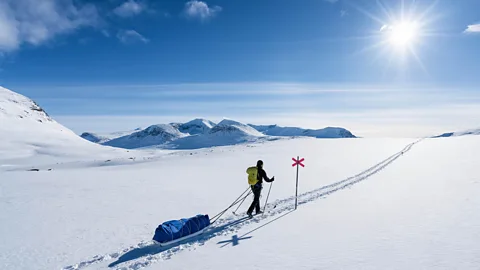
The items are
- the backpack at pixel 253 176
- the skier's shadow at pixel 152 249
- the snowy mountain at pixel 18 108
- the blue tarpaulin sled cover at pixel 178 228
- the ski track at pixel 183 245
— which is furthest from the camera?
the snowy mountain at pixel 18 108

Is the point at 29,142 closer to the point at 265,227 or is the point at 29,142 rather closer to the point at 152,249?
the point at 152,249

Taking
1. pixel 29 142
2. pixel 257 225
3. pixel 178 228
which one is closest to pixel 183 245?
pixel 178 228

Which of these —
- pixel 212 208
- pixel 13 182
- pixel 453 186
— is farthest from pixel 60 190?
pixel 453 186

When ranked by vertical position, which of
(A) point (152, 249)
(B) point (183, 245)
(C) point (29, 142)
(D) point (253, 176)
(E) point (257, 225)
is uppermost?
(C) point (29, 142)

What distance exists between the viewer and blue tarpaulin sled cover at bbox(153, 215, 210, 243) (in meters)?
8.88

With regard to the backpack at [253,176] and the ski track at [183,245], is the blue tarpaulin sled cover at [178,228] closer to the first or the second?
the ski track at [183,245]

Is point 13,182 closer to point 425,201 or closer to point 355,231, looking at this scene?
point 355,231

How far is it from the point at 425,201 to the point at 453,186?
15.8ft

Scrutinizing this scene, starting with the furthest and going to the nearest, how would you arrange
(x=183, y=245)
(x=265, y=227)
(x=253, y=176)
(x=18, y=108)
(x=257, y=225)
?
(x=18, y=108) → (x=253, y=176) → (x=257, y=225) → (x=265, y=227) → (x=183, y=245)

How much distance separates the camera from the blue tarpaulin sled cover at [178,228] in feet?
29.1

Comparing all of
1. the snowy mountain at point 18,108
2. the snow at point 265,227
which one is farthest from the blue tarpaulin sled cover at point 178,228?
the snowy mountain at point 18,108

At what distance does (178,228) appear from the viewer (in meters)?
9.27

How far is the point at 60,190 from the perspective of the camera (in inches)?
750

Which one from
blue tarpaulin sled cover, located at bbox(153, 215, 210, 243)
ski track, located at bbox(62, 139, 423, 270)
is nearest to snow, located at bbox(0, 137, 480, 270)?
ski track, located at bbox(62, 139, 423, 270)
